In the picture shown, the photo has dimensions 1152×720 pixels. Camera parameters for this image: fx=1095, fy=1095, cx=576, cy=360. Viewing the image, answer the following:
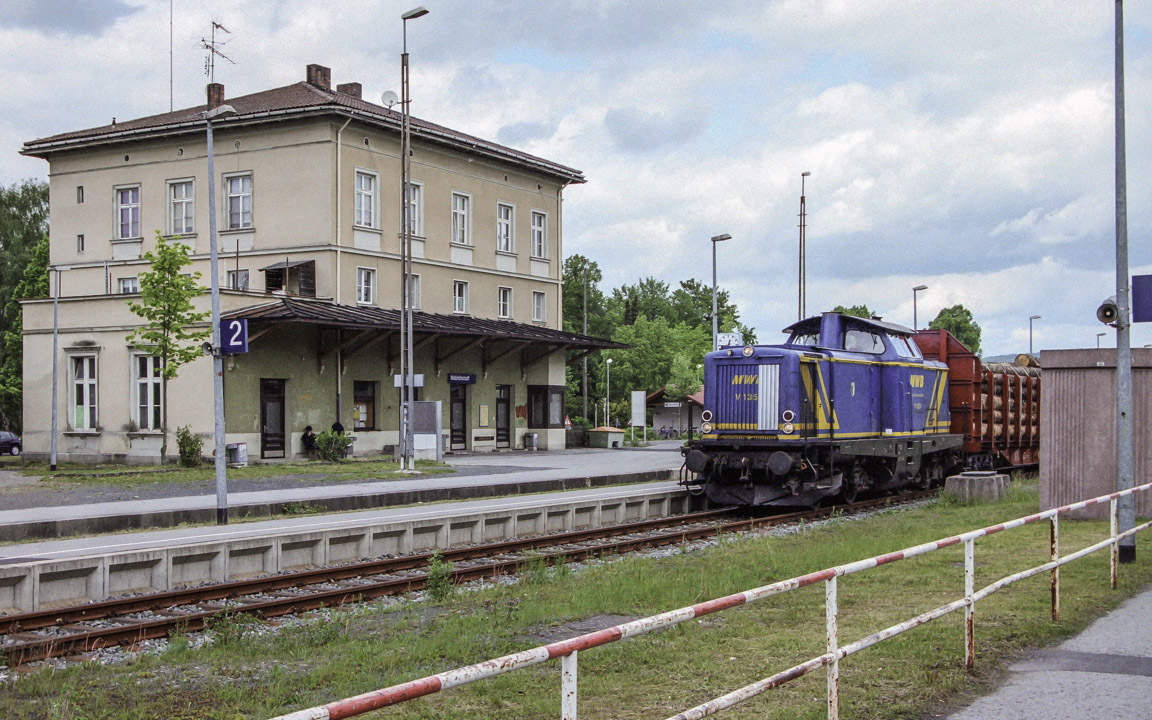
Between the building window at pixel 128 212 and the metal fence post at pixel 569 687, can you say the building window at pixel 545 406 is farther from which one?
the metal fence post at pixel 569 687

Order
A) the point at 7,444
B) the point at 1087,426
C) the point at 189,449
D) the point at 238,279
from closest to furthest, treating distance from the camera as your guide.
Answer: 1. the point at 1087,426
2. the point at 189,449
3. the point at 238,279
4. the point at 7,444

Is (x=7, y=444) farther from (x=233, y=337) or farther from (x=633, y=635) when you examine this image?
(x=633, y=635)

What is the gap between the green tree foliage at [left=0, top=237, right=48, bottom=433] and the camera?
61.1m

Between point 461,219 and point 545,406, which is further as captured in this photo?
point 545,406

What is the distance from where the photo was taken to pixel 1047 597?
423 inches

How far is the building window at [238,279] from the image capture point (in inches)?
1640

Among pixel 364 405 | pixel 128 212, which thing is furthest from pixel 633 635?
pixel 128 212

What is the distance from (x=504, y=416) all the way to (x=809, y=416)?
28284 mm

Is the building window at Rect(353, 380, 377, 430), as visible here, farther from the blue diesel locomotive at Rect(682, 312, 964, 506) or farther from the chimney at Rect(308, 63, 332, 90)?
the blue diesel locomotive at Rect(682, 312, 964, 506)

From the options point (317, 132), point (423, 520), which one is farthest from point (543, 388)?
point (423, 520)

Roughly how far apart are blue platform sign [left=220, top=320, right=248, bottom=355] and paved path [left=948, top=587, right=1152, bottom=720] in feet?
48.1

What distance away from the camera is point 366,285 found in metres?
42.0

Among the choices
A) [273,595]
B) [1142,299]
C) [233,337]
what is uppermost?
[1142,299]

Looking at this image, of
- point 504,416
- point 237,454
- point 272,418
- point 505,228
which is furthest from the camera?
point 505,228
